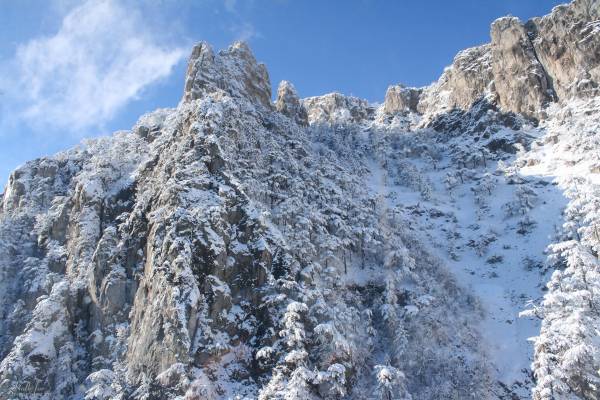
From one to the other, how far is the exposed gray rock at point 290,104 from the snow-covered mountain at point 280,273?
23946 millimetres

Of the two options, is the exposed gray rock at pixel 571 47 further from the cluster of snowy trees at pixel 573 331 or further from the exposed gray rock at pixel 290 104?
the cluster of snowy trees at pixel 573 331

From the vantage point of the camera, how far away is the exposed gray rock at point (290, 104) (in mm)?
102688

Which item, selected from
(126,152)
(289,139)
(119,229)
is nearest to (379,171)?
(289,139)

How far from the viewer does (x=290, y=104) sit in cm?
10388

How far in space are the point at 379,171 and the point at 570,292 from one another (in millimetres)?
65334

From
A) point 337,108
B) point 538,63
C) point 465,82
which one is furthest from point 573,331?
point 337,108

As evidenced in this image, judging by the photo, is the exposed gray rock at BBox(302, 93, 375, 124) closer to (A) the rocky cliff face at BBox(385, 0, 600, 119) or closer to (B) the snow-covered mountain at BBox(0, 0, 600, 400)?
(A) the rocky cliff face at BBox(385, 0, 600, 119)

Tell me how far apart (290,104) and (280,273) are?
72.2 meters

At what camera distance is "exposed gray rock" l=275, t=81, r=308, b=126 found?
337 feet

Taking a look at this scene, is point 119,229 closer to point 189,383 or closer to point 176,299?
point 176,299

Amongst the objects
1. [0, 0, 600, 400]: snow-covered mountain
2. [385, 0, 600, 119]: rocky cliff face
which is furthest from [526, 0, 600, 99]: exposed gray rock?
[0, 0, 600, 400]: snow-covered mountain

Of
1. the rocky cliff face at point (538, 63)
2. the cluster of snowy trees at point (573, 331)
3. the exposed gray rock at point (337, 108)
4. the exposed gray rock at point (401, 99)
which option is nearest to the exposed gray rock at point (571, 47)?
the rocky cliff face at point (538, 63)

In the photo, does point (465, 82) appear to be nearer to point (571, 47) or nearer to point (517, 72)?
point (517, 72)

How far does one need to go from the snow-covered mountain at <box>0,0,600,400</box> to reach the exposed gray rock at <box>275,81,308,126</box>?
78.6 ft
